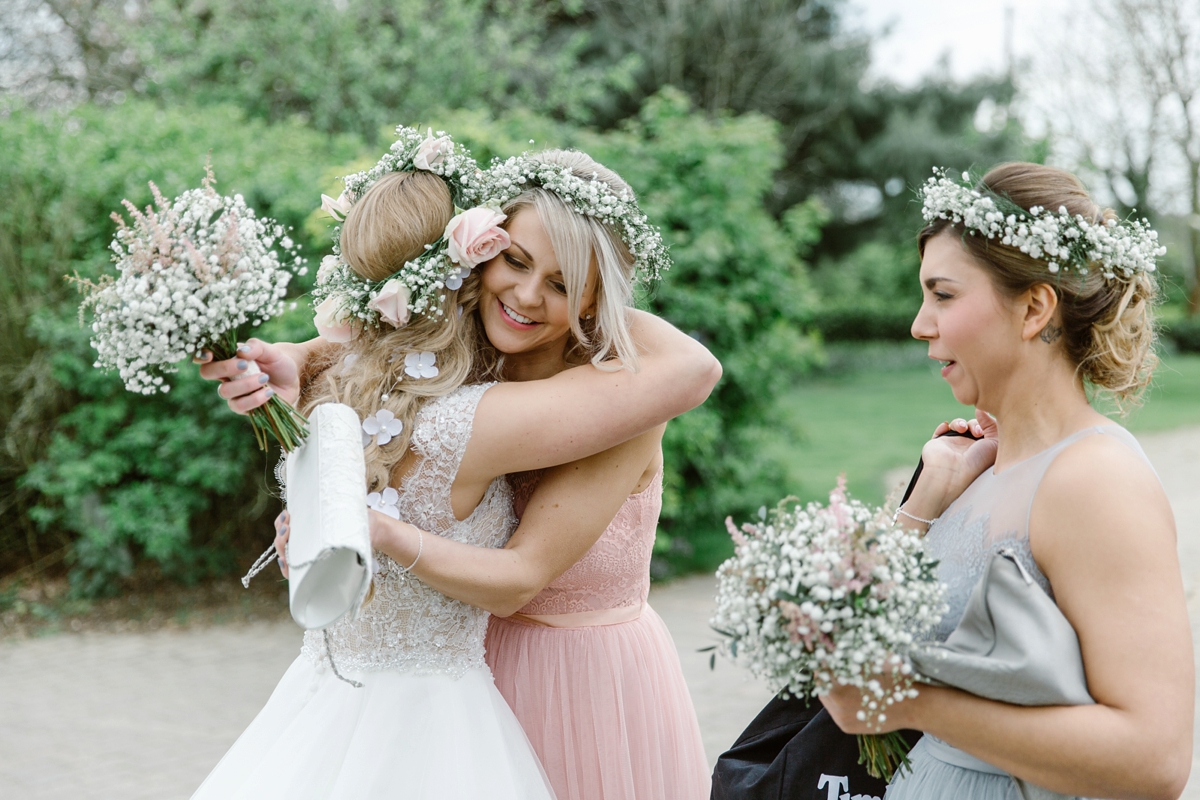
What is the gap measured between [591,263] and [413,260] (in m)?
0.45

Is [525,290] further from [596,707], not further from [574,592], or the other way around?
[596,707]

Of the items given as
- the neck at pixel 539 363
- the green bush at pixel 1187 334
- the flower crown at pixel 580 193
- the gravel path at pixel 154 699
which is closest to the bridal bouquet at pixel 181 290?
the flower crown at pixel 580 193

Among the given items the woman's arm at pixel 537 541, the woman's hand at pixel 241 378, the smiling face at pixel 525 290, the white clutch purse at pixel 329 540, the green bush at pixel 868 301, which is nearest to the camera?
the white clutch purse at pixel 329 540

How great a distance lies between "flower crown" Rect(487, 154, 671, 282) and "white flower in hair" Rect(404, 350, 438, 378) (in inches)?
16.6

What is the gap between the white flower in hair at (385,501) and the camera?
7.68ft

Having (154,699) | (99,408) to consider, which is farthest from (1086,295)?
(99,408)

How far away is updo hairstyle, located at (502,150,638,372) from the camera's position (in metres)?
2.49

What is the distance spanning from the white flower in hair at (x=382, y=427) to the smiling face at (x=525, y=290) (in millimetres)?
352

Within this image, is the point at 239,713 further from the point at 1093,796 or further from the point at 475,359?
the point at 1093,796

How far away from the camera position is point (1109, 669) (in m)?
1.71

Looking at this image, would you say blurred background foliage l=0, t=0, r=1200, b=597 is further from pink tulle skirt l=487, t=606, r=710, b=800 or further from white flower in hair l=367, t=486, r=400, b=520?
white flower in hair l=367, t=486, r=400, b=520

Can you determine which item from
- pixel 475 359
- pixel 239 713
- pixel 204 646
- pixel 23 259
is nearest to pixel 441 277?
pixel 475 359

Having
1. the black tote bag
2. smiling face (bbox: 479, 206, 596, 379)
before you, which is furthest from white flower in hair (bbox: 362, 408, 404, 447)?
the black tote bag

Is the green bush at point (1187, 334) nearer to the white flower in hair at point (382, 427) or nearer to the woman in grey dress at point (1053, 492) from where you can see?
the woman in grey dress at point (1053, 492)
